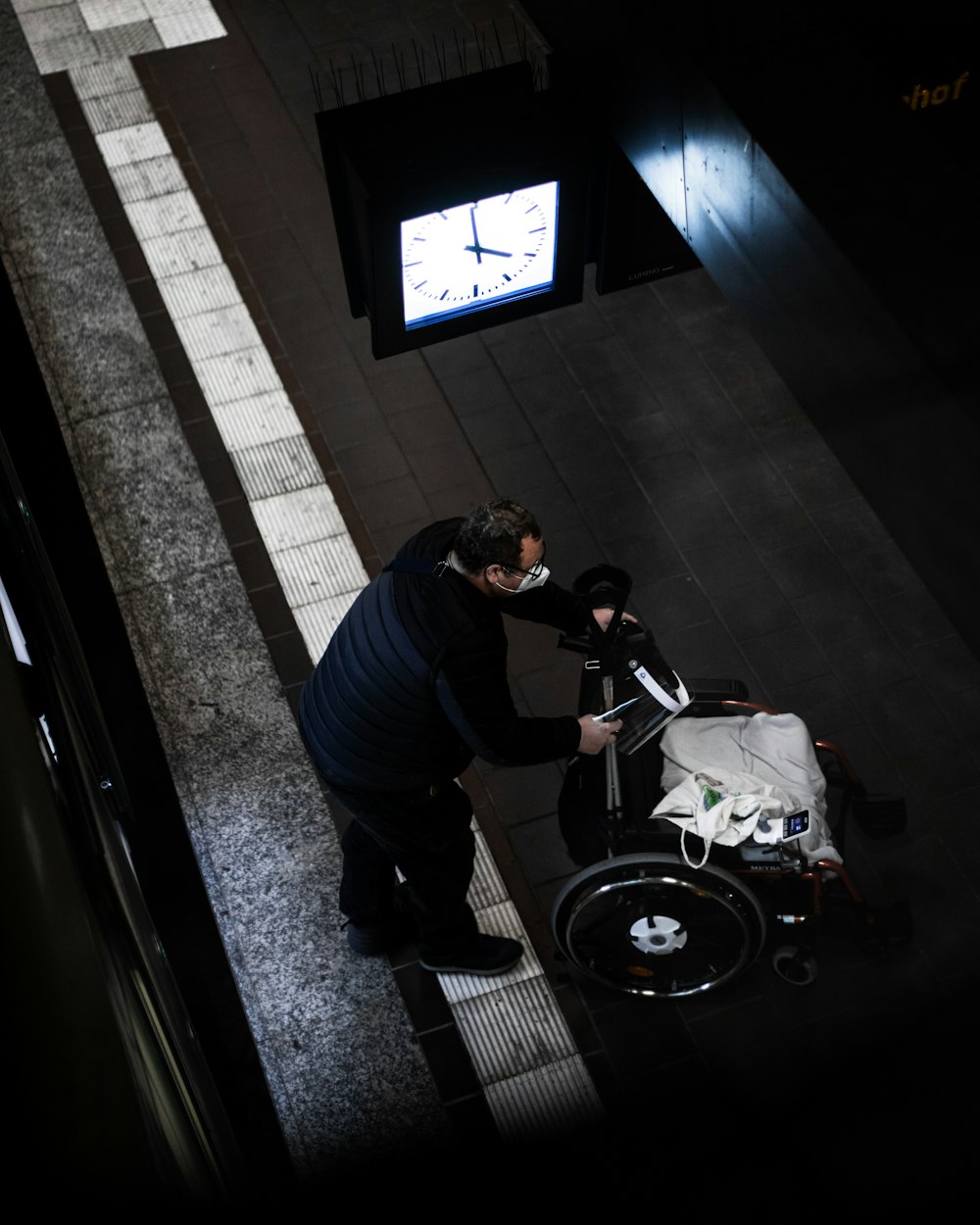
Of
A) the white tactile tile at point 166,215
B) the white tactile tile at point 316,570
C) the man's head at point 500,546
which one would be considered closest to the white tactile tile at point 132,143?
the white tactile tile at point 166,215

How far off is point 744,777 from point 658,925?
53 centimetres

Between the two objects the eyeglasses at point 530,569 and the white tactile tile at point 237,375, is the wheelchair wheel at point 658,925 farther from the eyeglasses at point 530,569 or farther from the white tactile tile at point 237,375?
the white tactile tile at point 237,375

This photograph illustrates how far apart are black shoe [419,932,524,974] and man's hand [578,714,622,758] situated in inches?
41.3

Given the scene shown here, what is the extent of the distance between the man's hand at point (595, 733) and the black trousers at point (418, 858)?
429mm

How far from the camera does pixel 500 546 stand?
3.16 meters

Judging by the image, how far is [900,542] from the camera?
2.50 meters

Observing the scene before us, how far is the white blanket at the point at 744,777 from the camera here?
3473mm

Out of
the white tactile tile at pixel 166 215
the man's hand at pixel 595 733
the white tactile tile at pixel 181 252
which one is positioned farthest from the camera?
the white tactile tile at pixel 166 215

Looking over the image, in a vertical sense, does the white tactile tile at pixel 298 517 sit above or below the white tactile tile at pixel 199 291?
below

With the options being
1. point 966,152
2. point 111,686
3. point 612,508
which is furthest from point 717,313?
point 111,686

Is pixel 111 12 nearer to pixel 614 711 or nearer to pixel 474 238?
pixel 474 238

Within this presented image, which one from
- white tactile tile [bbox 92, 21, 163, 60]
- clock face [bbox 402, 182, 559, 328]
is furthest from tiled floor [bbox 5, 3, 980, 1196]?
clock face [bbox 402, 182, 559, 328]

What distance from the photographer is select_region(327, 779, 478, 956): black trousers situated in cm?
356

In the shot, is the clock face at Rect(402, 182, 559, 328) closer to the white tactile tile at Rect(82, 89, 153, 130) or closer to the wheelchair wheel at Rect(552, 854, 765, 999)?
the wheelchair wheel at Rect(552, 854, 765, 999)
